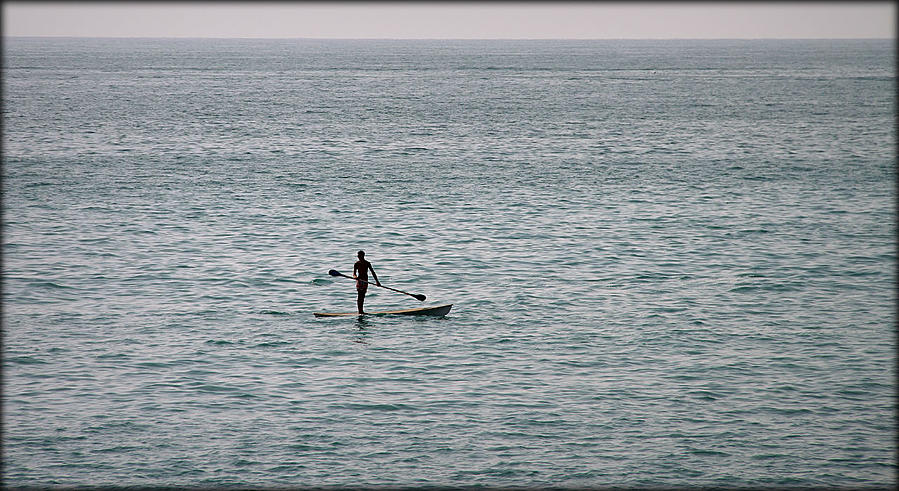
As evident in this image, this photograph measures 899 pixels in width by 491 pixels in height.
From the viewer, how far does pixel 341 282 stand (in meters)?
38.0

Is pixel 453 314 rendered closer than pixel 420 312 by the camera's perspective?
No

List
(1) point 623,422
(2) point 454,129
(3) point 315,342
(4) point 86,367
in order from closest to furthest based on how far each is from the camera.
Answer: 1. (1) point 623,422
2. (4) point 86,367
3. (3) point 315,342
4. (2) point 454,129

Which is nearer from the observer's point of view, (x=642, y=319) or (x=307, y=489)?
(x=307, y=489)

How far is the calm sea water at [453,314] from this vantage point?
22.0 m

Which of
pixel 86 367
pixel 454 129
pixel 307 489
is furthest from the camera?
pixel 454 129

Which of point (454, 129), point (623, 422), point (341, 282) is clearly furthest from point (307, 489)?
point (454, 129)

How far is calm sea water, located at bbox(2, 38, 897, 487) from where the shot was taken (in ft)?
72.0

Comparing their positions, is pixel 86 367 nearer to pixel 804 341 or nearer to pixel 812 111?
pixel 804 341

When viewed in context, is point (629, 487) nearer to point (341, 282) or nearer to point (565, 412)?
point (565, 412)

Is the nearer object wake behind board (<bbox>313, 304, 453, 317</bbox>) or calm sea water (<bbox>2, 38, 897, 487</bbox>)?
calm sea water (<bbox>2, 38, 897, 487</bbox>)

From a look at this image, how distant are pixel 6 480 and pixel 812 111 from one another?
99.7 meters

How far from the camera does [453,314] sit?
1294 inches

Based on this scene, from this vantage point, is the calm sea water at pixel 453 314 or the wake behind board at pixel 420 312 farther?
the wake behind board at pixel 420 312

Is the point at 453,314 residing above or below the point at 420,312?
below
